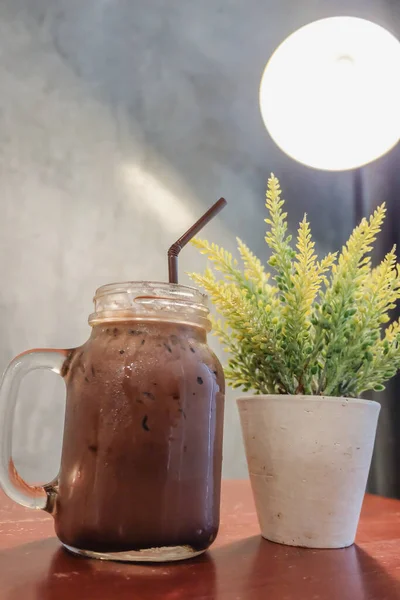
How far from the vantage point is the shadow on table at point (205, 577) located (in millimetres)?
342

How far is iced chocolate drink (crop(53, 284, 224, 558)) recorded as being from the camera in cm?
41

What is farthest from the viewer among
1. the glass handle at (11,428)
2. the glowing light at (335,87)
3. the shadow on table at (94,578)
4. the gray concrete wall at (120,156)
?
the gray concrete wall at (120,156)

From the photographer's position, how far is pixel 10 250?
4.43 ft

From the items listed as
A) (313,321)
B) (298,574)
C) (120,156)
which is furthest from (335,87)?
(298,574)

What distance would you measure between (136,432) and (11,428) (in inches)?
4.9

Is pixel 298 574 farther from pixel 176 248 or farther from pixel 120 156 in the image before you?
pixel 120 156

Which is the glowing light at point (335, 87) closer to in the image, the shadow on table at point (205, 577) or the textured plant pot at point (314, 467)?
the textured plant pot at point (314, 467)

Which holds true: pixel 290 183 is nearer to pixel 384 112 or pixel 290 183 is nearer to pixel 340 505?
pixel 384 112

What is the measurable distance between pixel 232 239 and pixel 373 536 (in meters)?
1.23

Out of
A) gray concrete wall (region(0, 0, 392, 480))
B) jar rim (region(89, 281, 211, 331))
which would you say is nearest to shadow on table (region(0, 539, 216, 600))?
jar rim (region(89, 281, 211, 331))

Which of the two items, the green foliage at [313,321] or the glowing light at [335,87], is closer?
the green foliage at [313,321]

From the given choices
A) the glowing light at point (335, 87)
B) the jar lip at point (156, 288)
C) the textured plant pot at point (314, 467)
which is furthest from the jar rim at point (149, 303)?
the glowing light at point (335, 87)

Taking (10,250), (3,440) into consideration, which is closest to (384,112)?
(10,250)

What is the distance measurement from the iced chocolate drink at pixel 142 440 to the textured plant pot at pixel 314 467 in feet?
0.22
